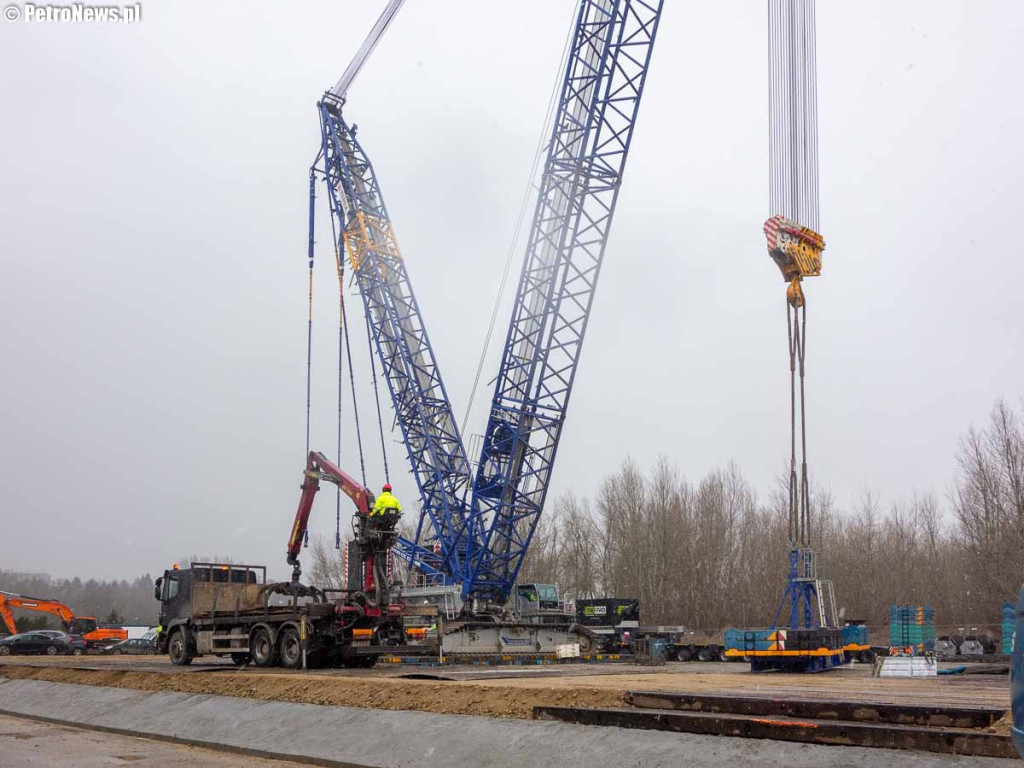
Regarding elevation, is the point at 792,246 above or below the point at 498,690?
above

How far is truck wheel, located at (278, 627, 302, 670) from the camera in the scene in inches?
909

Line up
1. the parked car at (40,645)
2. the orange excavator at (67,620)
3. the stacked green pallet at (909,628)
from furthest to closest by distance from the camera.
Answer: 1. the orange excavator at (67,620)
2. the parked car at (40,645)
3. the stacked green pallet at (909,628)

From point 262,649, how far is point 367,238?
833 inches

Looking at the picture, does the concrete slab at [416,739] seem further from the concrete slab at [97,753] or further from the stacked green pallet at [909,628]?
the stacked green pallet at [909,628]

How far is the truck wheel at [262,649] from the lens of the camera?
23.8m

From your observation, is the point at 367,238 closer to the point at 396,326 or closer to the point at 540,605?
the point at 396,326

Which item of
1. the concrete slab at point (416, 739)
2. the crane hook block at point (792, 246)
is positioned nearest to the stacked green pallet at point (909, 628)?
the crane hook block at point (792, 246)

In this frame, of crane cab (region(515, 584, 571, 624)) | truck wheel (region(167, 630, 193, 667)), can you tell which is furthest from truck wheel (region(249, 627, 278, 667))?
crane cab (region(515, 584, 571, 624))

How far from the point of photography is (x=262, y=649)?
79.3ft

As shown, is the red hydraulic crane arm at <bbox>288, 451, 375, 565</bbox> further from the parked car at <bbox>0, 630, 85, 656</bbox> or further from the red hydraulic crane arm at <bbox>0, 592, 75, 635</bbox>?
the red hydraulic crane arm at <bbox>0, 592, 75, 635</bbox>

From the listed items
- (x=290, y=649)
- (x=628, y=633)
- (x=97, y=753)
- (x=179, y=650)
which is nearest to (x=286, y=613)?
(x=290, y=649)

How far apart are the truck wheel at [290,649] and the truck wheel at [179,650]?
4.40m

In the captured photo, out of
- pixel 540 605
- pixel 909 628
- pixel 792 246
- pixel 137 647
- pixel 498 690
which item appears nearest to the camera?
pixel 498 690

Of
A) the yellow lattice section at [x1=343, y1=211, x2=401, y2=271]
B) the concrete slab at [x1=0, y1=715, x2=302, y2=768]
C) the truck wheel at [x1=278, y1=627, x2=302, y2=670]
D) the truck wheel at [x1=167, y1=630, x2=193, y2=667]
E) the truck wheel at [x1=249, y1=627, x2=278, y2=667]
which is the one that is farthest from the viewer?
the yellow lattice section at [x1=343, y1=211, x2=401, y2=271]
